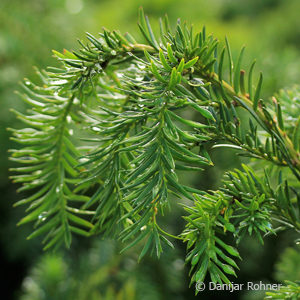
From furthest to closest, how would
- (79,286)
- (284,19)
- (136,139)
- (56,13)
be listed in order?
(284,19), (56,13), (79,286), (136,139)

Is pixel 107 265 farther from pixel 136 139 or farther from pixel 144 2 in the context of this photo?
pixel 144 2

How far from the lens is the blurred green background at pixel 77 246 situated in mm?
668

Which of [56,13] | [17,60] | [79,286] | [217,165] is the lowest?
[79,286]

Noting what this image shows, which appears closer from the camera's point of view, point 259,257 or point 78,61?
point 78,61

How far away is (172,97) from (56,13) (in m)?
1.07

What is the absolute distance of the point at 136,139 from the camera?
0.23 metres

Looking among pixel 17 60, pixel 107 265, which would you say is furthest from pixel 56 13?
→ pixel 107 265

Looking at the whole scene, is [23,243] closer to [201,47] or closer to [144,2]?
[201,47]

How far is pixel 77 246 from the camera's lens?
883 millimetres

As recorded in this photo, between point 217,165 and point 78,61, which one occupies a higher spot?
point 217,165

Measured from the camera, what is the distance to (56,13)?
3.90 ft

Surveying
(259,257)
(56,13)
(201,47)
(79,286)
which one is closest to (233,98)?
(201,47)

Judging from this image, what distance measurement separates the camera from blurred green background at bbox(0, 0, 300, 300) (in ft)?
2.19

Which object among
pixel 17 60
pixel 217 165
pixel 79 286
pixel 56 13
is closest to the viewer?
pixel 79 286
